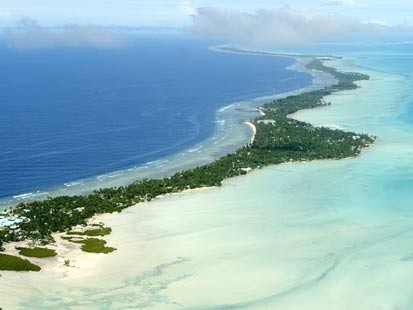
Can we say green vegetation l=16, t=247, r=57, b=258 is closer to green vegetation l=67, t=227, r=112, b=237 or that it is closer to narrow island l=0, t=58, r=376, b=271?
narrow island l=0, t=58, r=376, b=271

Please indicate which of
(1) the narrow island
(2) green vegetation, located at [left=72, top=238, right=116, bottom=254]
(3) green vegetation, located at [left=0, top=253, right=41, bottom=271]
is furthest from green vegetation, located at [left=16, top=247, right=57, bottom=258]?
(2) green vegetation, located at [left=72, top=238, right=116, bottom=254]

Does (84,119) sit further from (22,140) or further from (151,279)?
(151,279)

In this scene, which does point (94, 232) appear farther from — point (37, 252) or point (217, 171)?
point (217, 171)

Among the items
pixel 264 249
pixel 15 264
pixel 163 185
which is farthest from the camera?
pixel 163 185

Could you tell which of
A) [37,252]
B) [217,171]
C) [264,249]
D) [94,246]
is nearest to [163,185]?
[217,171]

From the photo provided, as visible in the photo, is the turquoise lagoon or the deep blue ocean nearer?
the turquoise lagoon

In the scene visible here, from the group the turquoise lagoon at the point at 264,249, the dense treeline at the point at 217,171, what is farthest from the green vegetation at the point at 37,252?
the turquoise lagoon at the point at 264,249

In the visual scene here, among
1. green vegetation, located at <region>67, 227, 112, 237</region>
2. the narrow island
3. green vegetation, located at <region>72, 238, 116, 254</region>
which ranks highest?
the narrow island

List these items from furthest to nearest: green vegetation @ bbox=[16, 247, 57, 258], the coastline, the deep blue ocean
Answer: the deep blue ocean
the coastline
green vegetation @ bbox=[16, 247, 57, 258]
